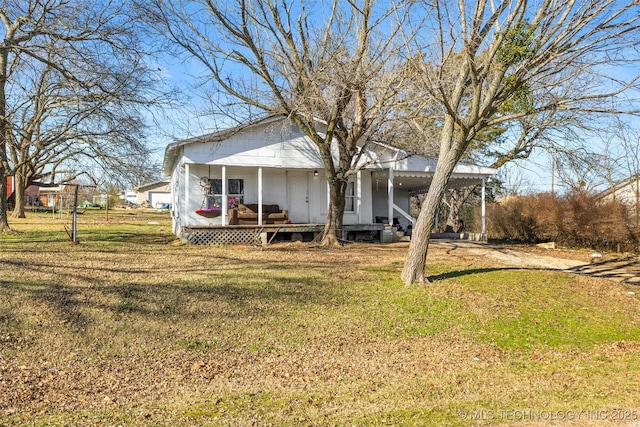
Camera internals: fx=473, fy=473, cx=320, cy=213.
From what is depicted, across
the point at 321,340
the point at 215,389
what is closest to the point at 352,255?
the point at 321,340

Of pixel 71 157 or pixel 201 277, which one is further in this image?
pixel 71 157

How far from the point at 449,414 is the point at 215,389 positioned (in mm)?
2379

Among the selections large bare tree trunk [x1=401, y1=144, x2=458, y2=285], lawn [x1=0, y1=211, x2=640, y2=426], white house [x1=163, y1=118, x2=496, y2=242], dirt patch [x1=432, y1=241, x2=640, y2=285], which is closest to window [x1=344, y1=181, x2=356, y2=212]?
white house [x1=163, y1=118, x2=496, y2=242]

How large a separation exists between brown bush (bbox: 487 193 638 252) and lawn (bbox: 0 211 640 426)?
760cm

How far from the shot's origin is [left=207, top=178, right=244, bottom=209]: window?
16391 millimetres

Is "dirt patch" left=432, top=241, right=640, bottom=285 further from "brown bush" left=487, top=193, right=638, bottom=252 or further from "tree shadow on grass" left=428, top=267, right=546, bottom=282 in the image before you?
"tree shadow on grass" left=428, top=267, right=546, bottom=282

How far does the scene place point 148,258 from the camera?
11.0 m

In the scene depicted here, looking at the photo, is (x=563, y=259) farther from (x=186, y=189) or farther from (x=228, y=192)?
(x=186, y=189)

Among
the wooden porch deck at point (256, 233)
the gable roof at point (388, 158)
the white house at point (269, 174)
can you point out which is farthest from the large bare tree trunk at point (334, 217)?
the white house at point (269, 174)

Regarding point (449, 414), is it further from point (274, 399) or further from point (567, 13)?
point (567, 13)

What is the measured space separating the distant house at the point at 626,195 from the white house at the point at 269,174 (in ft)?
14.1

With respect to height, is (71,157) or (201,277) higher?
(71,157)

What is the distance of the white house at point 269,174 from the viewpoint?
15.4 m

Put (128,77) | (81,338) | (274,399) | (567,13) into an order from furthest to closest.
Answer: (128,77), (567,13), (81,338), (274,399)
